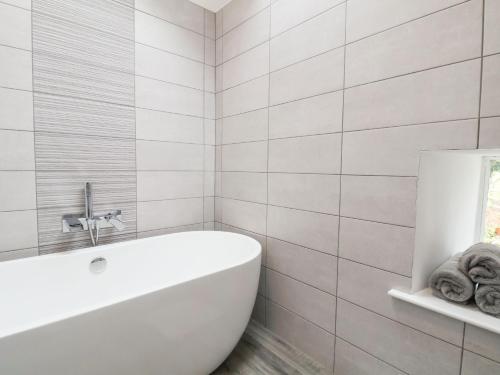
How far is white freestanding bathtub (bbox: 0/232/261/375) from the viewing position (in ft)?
3.01

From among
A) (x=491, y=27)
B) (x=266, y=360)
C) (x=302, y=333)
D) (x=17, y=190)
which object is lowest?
(x=266, y=360)

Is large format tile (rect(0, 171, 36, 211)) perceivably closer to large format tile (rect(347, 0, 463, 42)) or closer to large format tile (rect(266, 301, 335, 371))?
large format tile (rect(266, 301, 335, 371))

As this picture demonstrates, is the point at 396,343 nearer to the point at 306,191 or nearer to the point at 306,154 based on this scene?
the point at 306,191

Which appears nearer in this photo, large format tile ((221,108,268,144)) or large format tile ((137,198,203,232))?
large format tile ((221,108,268,144))

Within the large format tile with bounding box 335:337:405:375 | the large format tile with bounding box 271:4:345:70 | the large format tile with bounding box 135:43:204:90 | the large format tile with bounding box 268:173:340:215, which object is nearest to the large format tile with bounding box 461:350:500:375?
the large format tile with bounding box 335:337:405:375

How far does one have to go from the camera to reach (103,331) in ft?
3.27

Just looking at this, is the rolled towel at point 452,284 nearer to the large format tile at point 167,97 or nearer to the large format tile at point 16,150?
the large format tile at point 167,97

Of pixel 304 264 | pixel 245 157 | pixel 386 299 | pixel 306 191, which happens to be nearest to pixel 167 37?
pixel 245 157

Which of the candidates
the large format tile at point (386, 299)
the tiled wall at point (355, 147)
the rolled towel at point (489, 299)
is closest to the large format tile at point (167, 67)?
the tiled wall at point (355, 147)

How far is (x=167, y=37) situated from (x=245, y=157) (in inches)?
44.3

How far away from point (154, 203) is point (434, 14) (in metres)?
2.01

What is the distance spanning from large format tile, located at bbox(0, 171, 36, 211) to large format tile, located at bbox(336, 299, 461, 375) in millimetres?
1917

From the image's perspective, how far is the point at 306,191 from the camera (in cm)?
164

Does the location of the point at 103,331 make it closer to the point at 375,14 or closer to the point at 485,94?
the point at 485,94
